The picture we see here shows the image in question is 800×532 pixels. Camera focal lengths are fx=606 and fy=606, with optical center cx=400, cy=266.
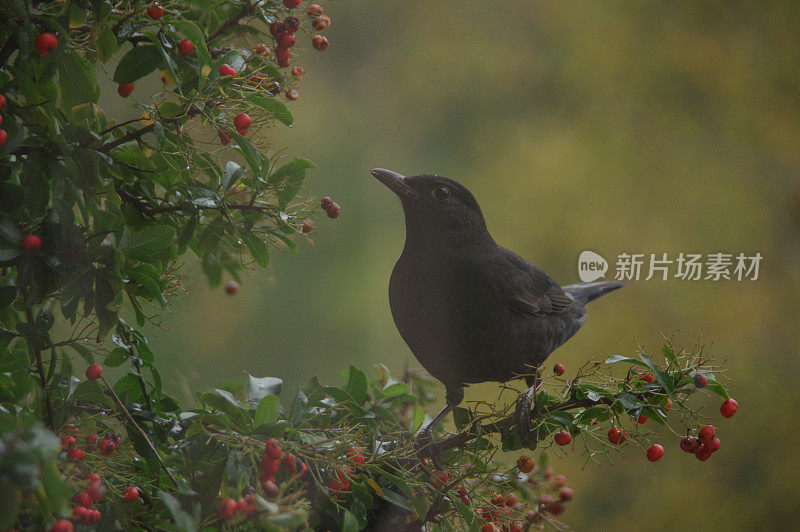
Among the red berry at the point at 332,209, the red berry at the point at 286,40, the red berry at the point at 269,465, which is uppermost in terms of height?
the red berry at the point at 286,40

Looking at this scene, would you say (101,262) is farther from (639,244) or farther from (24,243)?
(639,244)

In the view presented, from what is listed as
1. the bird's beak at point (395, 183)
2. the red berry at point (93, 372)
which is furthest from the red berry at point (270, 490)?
the bird's beak at point (395, 183)

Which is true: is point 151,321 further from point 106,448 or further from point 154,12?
point 154,12

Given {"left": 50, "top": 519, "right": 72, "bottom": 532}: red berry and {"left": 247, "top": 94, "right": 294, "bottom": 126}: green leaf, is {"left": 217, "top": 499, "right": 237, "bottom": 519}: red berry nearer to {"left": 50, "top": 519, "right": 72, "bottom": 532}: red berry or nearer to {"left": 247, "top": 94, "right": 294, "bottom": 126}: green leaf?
{"left": 50, "top": 519, "right": 72, "bottom": 532}: red berry

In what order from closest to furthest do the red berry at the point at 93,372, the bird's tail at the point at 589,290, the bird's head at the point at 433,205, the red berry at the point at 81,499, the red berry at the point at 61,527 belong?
1. the red berry at the point at 61,527
2. the red berry at the point at 81,499
3. the red berry at the point at 93,372
4. the bird's head at the point at 433,205
5. the bird's tail at the point at 589,290

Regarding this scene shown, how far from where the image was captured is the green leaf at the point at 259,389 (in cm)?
87

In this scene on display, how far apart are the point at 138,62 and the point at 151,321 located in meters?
0.34

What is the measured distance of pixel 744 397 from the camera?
4.63ft

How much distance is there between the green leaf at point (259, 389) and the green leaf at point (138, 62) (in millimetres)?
436

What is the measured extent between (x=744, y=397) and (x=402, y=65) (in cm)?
109

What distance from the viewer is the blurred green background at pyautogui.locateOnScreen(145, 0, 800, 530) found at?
1.23 metres

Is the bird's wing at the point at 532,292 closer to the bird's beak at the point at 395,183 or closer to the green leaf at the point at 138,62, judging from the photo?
the bird's beak at the point at 395,183

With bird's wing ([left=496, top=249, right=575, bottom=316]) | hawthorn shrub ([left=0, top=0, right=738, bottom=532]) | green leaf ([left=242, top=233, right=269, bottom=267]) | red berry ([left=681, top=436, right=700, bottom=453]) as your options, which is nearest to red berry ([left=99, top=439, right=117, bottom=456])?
hawthorn shrub ([left=0, top=0, right=738, bottom=532])

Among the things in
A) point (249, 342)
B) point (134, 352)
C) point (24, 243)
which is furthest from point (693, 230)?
point (24, 243)
